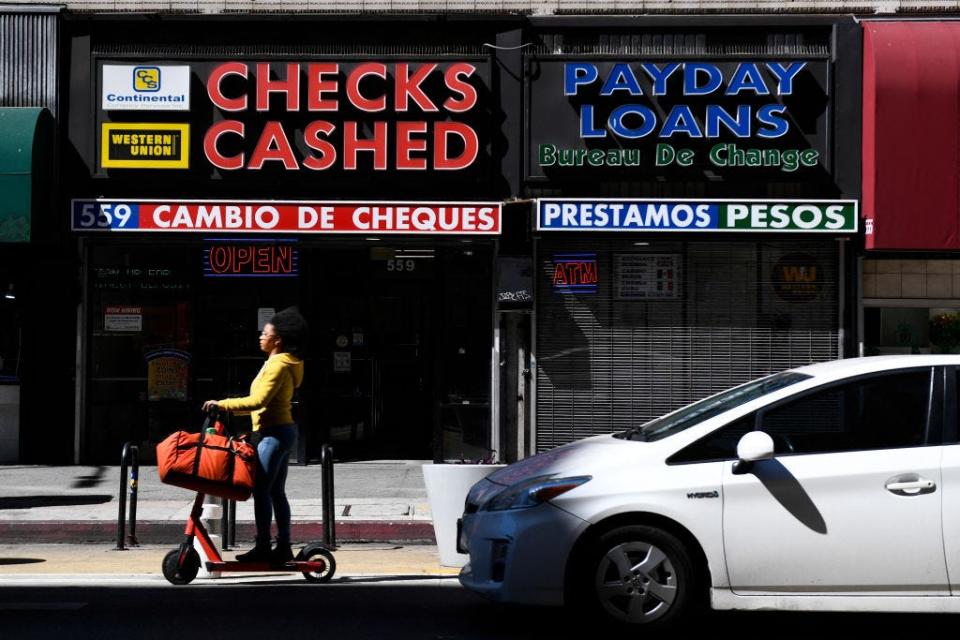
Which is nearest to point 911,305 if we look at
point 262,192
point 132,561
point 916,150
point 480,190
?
point 916,150

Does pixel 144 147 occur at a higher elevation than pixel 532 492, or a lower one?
higher

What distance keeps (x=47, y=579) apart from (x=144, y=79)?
25.8 ft

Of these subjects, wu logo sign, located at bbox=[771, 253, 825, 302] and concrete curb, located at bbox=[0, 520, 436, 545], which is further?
wu logo sign, located at bbox=[771, 253, 825, 302]

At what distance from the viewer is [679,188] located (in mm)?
14906

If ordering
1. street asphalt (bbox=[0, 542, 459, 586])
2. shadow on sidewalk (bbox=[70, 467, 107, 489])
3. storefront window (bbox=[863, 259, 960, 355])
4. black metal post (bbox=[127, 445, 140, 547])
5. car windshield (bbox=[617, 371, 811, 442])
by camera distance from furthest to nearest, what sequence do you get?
storefront window (bbox=[863, 259, 960, 355]), shadow on sidewalk (bbox=[70, 467, 107, 489]), black metal post (bbox=[127, 445, 140, 547]), street asphalt (bbox=[0, 542, 459, 586]), car windshield (bbox=[617, 371, 811, 442])

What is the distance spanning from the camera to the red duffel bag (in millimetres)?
7508

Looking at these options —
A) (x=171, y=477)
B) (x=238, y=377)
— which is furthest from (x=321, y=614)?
(x=238, y=377)

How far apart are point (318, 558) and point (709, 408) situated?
9.62 feet

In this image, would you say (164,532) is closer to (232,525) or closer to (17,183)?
(232,525)

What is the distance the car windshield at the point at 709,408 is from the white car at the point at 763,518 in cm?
21

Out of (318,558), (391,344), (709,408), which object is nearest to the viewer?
(709,408)

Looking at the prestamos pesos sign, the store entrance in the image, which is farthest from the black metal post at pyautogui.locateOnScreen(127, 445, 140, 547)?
the store entrance

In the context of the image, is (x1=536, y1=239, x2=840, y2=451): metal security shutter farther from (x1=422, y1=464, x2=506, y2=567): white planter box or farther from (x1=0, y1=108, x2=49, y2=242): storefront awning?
(x1=422, y1=464, x2=506, y2=567): white planter box

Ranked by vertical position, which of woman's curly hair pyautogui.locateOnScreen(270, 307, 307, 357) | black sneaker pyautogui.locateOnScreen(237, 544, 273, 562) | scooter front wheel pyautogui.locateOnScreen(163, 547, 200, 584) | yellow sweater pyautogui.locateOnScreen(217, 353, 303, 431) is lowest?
scooter front wheel pyautogui.locateOnScreen(163, 547, 200, 584)
